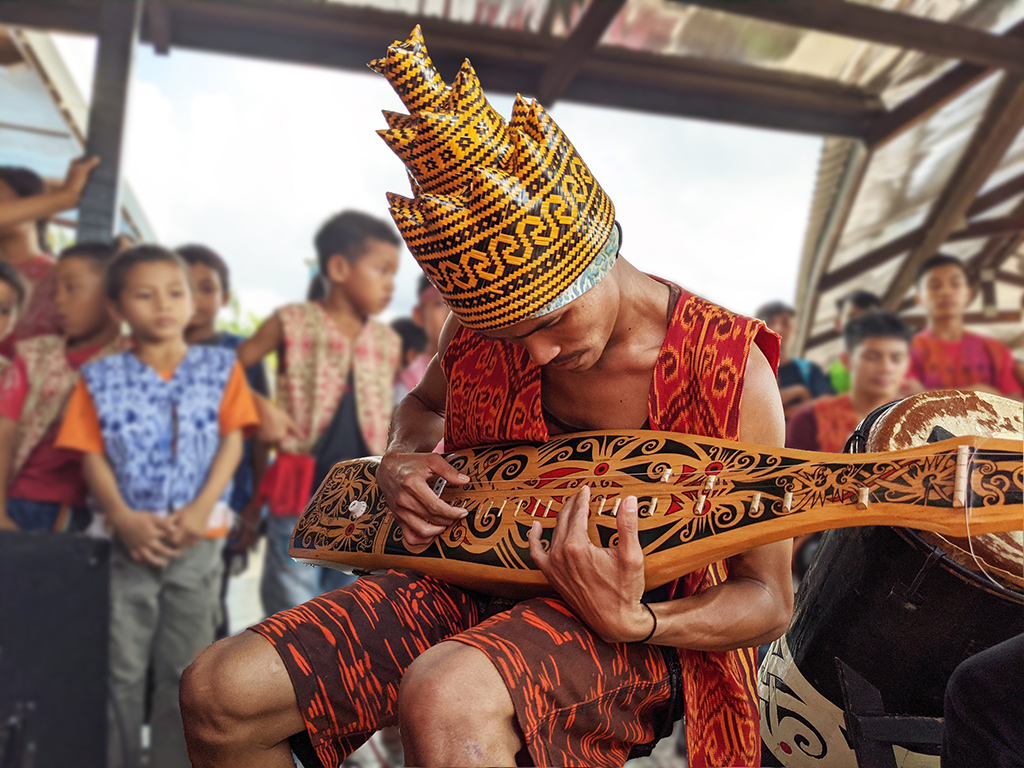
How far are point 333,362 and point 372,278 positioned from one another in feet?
1.59

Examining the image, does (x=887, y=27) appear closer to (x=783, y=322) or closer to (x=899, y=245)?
(x=783, y=322)

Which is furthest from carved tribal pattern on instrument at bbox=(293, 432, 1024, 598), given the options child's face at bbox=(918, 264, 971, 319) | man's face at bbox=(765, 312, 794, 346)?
child's face at bbox=(918, 264, 971, 319)

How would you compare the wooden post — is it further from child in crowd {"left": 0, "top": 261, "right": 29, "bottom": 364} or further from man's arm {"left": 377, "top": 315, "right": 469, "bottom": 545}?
man's arm {"left": 377, "top": 315, "right": 469, "bottom": 545}

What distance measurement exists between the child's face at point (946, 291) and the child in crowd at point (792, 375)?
2.48ft

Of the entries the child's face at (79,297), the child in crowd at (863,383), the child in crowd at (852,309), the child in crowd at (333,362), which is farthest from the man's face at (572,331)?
the child in crowd at (852,309)

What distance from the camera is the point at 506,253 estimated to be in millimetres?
1271

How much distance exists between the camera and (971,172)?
615 centimetres

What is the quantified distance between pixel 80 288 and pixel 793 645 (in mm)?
3603

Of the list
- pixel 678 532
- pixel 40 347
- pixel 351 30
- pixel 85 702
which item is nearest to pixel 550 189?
pixel 678 532

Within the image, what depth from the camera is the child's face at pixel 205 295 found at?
4156 mm

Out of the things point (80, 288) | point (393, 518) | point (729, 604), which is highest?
point (80, 288)

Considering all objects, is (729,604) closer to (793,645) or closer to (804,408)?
(793,645)

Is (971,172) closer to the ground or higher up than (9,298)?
higher up

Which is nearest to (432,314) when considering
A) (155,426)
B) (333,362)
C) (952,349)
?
(333,362)
